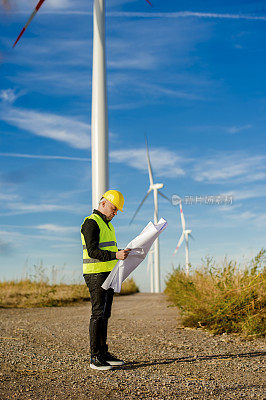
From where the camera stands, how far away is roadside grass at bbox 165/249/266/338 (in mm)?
8516

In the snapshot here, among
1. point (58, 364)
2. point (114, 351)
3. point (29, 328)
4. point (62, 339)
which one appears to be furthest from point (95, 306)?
point (29, 328)

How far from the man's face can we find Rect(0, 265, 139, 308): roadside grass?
1011 centimetres

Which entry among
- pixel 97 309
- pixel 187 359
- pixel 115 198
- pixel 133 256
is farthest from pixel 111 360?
pixel 115 198

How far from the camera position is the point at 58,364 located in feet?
20.6

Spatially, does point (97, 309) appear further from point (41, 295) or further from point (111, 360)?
point (41, 295)

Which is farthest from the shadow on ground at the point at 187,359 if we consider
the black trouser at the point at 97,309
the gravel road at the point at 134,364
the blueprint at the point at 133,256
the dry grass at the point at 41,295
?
the dry grass at the point at 41,295

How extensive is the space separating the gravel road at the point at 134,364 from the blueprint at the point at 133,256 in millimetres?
1228

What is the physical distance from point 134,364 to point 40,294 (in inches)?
424

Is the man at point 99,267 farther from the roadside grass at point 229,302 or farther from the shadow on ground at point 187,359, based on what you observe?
the roadside grass at point 229,302

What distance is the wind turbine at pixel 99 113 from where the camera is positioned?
12953mm

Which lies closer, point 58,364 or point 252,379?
point 252,379

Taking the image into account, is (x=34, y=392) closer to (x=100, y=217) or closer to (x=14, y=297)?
(x=100, y=217)

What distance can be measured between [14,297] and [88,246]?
12.0 meters

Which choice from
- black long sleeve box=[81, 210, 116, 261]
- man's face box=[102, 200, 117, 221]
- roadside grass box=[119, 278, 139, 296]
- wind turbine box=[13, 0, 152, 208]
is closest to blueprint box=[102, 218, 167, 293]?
black long sleeve box=[81, 210, 116, 261]
